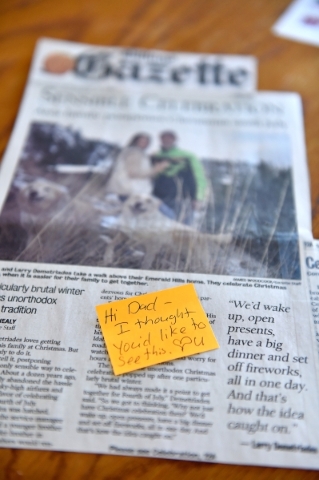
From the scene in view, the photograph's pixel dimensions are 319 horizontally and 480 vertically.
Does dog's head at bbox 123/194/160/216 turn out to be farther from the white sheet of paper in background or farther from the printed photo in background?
the white sheet of paper in background

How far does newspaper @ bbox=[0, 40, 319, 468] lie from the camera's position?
1.13 ft

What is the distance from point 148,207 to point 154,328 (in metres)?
0.15

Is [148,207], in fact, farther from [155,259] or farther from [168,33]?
[168,33]

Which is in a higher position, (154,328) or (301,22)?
(301,22)

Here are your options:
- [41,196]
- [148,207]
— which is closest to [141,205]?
[148,207]

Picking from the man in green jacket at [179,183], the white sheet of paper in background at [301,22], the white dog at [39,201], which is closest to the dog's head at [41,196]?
the white dog at [39,201]

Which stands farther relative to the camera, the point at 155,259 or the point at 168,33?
the point at 168,33

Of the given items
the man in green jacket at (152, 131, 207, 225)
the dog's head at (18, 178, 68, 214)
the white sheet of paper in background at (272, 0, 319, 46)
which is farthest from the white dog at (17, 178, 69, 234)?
the white sheet of paper in background at (272, 0, 319, 46)

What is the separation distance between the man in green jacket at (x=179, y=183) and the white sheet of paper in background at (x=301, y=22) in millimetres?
281

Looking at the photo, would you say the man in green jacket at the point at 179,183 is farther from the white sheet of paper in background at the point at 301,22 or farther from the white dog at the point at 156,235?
the white sheet of paper in background at the point at 301,22

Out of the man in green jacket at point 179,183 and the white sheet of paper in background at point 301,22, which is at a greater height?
the white sheet of paper in background at point 301,22

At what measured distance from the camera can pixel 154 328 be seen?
1.28ft

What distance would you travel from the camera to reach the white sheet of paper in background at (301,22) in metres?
0.63

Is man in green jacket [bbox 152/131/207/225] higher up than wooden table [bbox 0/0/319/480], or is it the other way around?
wooden table [bbox 0/0/319/480]
